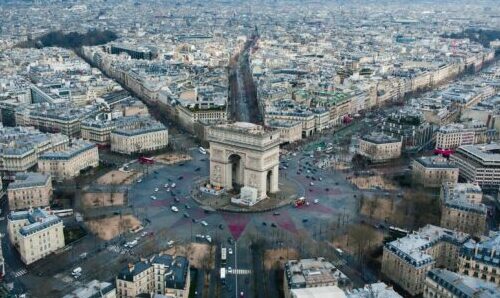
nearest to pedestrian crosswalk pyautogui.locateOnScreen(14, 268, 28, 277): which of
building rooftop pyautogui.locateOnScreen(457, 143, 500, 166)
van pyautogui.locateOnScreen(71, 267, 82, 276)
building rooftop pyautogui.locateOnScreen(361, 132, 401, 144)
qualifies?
van pyautogui.locateOnScreen(71, 267, 82, 276)

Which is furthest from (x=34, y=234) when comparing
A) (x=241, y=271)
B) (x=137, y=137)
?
(x=137, y=137)

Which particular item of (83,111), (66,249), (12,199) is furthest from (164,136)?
(66,249)

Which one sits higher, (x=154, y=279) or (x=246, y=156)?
(x=246, y=156)

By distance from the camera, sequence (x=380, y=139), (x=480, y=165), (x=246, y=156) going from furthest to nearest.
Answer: (x=380, y=139), (x=480, y=165), (x=246, y=156)

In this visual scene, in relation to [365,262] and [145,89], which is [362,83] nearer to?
[145,89]

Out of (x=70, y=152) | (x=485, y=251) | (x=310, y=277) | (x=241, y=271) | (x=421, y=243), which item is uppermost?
(x=70, y=152)

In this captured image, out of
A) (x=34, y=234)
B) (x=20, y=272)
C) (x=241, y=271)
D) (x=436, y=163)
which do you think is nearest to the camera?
(x=20, y=272)

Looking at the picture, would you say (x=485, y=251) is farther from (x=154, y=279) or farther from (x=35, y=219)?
(x=35, y=219)
